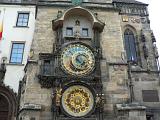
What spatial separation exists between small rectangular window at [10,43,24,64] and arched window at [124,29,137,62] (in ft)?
25.3

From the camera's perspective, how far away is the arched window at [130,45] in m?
20.8

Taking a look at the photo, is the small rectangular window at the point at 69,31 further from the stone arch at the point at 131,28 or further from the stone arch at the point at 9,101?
the stone arch at the point at 131,28

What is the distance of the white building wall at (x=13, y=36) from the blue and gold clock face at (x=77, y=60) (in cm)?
418

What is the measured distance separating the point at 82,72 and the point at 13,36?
7.15 meters

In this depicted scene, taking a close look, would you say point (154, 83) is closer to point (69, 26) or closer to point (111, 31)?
point (111, 31)

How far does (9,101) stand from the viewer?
17.2m

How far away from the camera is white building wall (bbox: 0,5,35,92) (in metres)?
17.8

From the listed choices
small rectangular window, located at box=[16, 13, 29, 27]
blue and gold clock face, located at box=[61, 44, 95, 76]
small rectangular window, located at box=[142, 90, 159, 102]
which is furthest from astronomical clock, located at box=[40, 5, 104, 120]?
small rectangular window, located at box=[16, 13, 29, 27]

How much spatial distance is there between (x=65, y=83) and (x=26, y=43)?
6.32 m

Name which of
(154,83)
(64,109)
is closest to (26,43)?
(64,109)

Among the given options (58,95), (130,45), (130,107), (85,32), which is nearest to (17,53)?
(85,32)

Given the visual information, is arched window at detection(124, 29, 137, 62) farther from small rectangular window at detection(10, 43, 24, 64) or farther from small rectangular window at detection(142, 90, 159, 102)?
small rectangular window at detection(10, 43, 24, 64)

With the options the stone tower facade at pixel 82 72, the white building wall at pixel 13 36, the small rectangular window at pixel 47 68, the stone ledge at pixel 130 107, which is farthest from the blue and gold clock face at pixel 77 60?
the white building wall at pixel 13 36

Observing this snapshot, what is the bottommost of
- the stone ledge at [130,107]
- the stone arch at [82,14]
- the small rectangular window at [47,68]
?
the stone ledge at [130,107]
